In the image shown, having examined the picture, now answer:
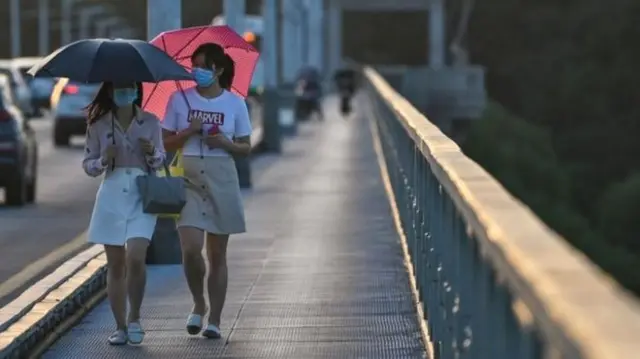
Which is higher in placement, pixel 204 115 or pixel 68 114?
pixel 204 115

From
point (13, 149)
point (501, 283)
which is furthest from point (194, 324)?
point (13, 149)

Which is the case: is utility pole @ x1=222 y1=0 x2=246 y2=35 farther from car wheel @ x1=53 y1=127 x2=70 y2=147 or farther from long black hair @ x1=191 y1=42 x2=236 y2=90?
long black hair @ x1=191 y1=42 x2=236 y2=90

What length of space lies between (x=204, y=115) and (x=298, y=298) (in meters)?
2.89

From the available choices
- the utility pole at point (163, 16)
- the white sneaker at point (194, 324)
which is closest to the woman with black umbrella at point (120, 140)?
the white sneaker at point (194, 324)

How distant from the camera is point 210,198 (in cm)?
972

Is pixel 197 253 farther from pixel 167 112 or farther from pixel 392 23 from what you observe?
pixel 392 23

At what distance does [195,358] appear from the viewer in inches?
371

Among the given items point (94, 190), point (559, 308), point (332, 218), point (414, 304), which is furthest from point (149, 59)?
point (94, 190)

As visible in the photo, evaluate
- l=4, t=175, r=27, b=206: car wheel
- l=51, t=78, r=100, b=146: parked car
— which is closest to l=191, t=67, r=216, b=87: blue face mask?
l=4, t=175, r=27, b=206: car wheel

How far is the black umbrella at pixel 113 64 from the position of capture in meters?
9.36

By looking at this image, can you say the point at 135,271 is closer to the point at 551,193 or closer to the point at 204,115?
the point at 204,115

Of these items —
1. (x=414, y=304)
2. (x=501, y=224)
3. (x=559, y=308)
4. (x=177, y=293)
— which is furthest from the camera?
(x=177, y=293)

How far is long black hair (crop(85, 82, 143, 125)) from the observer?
9445 millimetres

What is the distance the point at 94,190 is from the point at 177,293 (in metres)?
14.0
